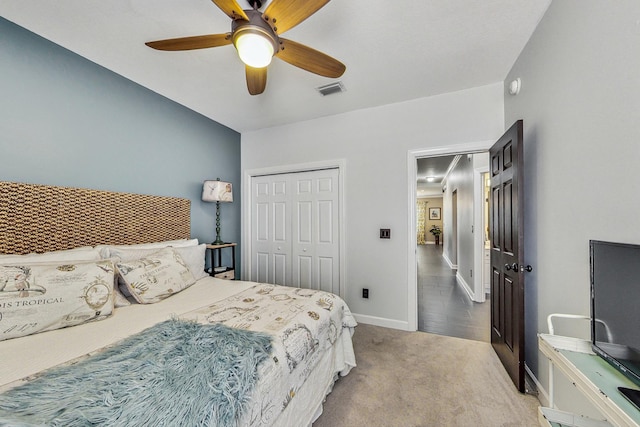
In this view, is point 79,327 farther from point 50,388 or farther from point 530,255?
point 530,255

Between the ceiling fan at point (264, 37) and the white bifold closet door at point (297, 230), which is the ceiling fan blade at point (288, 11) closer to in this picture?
the ceiling fan at point (264, 37)

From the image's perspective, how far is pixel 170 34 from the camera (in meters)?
1.82

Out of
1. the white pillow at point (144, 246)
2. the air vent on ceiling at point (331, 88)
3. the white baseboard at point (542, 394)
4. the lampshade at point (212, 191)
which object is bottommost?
the white baseboard at point (542, 394)

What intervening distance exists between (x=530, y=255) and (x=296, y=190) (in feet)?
8.44

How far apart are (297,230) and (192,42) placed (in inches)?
93.2

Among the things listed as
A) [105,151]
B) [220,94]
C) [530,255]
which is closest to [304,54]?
[220,94]

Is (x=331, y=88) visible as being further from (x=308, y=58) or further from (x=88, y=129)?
(x=88, y=129)

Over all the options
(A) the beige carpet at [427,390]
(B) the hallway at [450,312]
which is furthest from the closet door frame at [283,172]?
(B) the hallway at [450,312]

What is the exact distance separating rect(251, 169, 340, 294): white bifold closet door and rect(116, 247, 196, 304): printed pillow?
5.02 feet

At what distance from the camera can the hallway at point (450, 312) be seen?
8.98 feet

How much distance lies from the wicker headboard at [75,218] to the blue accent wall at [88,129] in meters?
0.10

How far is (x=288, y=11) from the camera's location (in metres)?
1.28

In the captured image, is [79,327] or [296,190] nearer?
[79,327]

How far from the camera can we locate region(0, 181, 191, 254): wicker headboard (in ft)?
5.51
